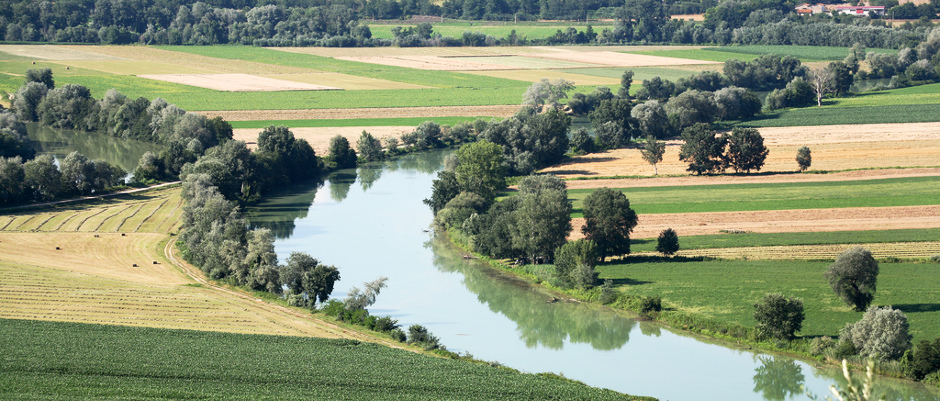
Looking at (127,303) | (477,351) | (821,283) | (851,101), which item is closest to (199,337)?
(127,303)

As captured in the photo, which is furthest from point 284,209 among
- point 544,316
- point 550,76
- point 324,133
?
point 550,76

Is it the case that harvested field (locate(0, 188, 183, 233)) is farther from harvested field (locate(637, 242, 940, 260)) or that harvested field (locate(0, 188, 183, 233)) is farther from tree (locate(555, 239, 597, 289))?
harvested field (locate(637, 242, 940, 260))

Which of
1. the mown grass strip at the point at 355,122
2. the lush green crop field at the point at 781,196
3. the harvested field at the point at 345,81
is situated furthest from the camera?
the harvested field at the point at 345,81

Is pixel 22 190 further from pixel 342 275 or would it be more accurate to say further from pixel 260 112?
pixel 260 112

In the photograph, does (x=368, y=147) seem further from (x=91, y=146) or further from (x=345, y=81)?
(x=345, y=81)

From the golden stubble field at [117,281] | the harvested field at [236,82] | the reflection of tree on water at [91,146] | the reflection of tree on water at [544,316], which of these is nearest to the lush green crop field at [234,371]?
the golden stubble field at [117,281]

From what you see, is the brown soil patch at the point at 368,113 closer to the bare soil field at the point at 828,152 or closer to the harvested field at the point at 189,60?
the bare soil field at the point at 828,152
